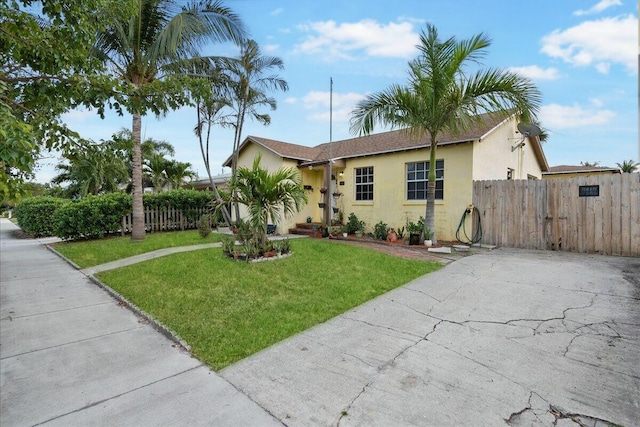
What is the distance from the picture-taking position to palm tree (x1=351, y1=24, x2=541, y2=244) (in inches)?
325

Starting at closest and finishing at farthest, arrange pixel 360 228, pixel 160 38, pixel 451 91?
1. pixel 451 91
2. pixel 160 38
3. pixel 360 228

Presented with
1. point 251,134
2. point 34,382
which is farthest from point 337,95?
point 34,382

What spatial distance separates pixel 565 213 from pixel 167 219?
14932mm

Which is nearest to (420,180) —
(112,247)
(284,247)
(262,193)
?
(284,247)

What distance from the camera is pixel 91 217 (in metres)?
11.8

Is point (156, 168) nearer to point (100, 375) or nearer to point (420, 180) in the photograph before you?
point (420, 180)

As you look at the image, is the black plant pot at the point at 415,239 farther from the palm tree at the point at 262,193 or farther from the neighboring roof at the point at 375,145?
the palm tree at the point at 262,193

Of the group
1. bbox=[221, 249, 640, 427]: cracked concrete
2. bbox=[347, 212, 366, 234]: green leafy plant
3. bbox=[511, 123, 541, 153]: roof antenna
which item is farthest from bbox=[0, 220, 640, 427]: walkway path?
bbox=[511, 123, 541, 153]: roof antenna

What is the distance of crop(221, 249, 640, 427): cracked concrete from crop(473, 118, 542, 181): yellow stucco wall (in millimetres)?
5924

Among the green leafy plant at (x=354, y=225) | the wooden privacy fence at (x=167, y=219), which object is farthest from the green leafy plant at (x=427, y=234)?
the wooden privacy fence at (x=167, y=219)

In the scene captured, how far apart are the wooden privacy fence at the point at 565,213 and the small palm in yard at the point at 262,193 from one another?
249 inches

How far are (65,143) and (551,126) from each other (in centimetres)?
Answer: 1293

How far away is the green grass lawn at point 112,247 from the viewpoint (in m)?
8.76

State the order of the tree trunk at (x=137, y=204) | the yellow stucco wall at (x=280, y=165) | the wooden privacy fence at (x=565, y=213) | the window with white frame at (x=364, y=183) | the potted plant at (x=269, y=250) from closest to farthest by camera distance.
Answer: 1. the potted plant at (x=269, y=250)
2. the wooden privacy fence at (x=565, y=213)
3. the tree trunk at (x=137, y=204)
4. the window with white frame at (x=364, y=183)
5. the yellow stucco wall at (x=280, y=165)
